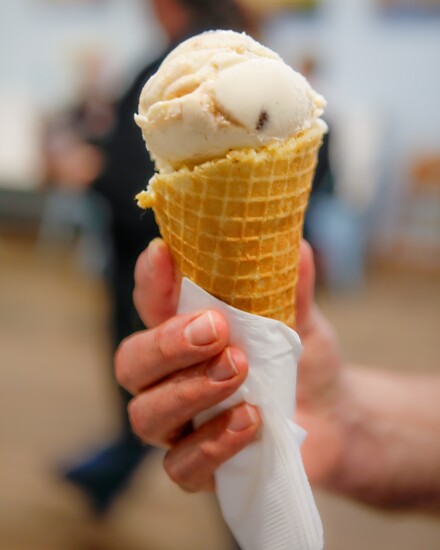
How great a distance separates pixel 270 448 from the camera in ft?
2.70

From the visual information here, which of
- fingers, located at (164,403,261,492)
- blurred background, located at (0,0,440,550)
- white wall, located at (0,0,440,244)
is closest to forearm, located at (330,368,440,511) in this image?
fingers, located at (164,403,261,492)

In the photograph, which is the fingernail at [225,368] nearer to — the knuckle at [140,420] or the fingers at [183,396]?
the fingers at [183,396]

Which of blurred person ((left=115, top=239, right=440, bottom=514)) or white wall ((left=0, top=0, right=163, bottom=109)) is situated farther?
white wall ((left=0, top=0, right=163, bottom=109))

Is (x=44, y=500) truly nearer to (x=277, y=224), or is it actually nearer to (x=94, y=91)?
(x=277, y=224)

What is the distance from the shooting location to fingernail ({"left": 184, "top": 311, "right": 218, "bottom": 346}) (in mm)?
773

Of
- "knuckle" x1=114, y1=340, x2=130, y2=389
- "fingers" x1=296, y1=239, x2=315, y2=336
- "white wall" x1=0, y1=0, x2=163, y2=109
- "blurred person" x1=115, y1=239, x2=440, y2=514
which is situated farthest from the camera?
"white wall" x1=0, y1=0, x2=163, y2=109

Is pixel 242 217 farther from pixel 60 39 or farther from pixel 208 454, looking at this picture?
pixel 60 39

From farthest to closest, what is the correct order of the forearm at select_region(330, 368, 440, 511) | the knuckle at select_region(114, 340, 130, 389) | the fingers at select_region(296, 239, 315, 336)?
1. the forearm at select_region(330, 368, 440, 511)
2. the fingers at select_region(296, 239, 315, 336)
3. the knuckle at select_region(114, 340, 130, 389)

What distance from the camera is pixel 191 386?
0.82 meters

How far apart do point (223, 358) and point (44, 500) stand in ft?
6.23

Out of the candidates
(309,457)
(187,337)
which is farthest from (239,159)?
(309,457)

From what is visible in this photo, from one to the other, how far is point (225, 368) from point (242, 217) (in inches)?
7.2

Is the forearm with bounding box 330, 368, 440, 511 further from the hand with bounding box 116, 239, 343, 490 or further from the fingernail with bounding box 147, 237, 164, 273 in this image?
the fingernail with bounding box 147, 237, 164, 273

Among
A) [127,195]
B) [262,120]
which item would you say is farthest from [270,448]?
[127,195]
